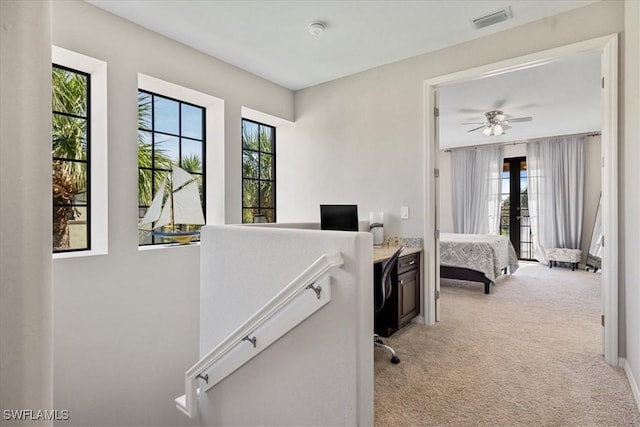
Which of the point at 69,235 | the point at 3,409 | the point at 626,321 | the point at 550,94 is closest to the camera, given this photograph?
→ the point at 3,409

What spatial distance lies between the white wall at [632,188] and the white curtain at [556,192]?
502 centimetres

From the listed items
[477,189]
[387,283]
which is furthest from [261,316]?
[477,189]

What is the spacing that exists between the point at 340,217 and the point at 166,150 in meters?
1.92

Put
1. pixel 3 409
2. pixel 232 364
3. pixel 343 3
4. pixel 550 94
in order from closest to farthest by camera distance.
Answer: pixel 3 409 < pixel 232 364 < pixel 343 3 < pixel 550 94

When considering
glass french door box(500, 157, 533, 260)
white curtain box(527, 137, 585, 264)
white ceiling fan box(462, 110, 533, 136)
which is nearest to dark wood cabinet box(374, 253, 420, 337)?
white ceiling fan box(462, 110, 533, 136)

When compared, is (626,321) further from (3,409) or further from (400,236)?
(3,409)

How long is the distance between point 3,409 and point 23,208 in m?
0.42

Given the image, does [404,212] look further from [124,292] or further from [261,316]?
[124,292]

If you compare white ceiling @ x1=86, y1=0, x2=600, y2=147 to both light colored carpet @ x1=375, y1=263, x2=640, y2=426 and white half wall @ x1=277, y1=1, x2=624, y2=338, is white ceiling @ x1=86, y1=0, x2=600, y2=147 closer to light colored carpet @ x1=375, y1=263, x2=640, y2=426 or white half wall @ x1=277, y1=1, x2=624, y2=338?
white half wall @ x1=277, y1=1, x2=624, y2=338

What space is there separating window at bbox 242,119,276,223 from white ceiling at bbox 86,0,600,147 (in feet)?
2.43

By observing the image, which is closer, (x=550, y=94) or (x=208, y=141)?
(x=208, y=141)

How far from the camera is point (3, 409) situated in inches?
27.1

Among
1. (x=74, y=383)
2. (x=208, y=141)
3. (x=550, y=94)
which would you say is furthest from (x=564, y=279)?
(x=74, y=383)

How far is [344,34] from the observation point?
118 inches
